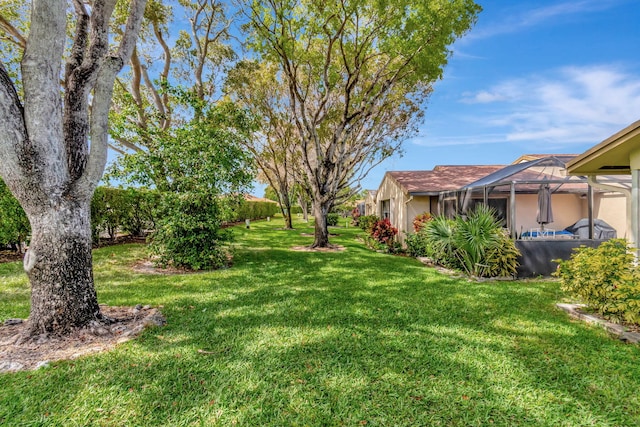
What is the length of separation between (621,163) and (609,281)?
3.07 meters

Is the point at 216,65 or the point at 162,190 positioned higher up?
the point at 216,65

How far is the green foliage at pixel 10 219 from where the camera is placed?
7.75 metres

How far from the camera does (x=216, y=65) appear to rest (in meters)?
15.1

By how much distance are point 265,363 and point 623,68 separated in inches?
535

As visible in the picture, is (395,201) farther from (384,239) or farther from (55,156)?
(55,156)

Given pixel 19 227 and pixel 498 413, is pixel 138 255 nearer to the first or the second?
pixel 19 227

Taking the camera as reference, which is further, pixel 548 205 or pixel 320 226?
pixel 320 226

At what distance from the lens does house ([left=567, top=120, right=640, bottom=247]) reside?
15.0ft

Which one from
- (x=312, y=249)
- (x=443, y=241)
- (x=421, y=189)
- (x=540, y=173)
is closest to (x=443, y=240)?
(x=443, y=241)

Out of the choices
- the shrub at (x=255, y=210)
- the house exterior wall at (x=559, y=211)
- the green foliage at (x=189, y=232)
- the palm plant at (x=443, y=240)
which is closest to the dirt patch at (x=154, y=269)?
the green foliage at (x=189, y=232)

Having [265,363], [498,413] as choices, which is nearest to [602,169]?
[498,413]

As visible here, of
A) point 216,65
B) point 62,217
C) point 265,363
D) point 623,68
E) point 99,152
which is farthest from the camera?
point 216,65

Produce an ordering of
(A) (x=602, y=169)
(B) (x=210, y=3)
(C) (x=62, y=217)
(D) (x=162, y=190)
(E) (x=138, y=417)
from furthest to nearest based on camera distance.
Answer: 1. (B) (x=210, y=3)
2. (D) (x=162, y=190)
3. (A) (x=602, y=169)
4. (C) (x=62, y=217)
5. (E) (x=138, y=417)

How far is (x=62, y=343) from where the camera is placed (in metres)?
3.44
